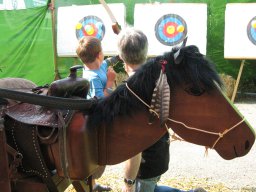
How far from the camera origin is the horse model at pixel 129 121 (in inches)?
54.7

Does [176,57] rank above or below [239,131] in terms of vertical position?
above

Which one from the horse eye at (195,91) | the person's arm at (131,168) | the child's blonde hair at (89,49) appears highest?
the child's blonde hair at (89,49)

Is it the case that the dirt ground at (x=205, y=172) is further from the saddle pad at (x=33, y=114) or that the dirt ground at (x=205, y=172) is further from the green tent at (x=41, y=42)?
the green tent at (x=41, y=42)

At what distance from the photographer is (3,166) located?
4.61 feet

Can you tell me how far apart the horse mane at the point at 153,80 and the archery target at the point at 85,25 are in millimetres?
5558

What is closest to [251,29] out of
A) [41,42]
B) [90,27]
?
[90,27]

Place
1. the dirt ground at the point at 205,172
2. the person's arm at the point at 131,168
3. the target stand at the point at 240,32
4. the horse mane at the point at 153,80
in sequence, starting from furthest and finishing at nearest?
the target stand at the point at 240,32 < the dirt ground at the point at 205,172 < the person's arm at the point at 131,168 < the horse mane at the point at 153,80

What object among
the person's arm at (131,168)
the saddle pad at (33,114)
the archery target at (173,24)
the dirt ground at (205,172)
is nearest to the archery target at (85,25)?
the archery target at (173,24)

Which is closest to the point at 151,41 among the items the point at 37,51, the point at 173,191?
the point at 37,51

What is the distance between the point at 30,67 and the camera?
6891 millimetres

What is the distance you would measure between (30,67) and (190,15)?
3.35 metres

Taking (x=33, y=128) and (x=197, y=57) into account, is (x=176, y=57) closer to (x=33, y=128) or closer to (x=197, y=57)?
(x=197, y=57)

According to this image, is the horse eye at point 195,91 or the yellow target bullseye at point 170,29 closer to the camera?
the horse eye at point 195,91

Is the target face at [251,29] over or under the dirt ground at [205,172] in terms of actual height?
over
